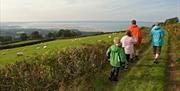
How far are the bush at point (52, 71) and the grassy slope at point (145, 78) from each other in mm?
1488

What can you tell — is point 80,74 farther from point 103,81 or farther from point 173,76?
point 173,76

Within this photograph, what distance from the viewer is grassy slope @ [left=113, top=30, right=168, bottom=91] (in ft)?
45.1

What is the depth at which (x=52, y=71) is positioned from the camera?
42.7ft

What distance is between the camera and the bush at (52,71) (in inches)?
463

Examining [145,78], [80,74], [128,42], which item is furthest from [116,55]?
[128,42]

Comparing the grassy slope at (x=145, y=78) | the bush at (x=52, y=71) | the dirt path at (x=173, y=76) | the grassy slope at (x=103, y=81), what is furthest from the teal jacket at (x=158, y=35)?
the bush at (x=52, y=71)

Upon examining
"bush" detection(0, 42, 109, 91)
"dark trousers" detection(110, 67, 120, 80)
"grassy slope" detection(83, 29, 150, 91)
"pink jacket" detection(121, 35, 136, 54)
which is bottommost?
"grassy slope" detection(83, 29, 150, 91)

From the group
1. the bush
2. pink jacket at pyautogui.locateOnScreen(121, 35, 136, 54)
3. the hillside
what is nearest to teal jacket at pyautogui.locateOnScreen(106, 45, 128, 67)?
the hillside

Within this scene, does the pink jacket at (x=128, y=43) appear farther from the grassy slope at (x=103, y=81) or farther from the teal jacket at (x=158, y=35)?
the teal jacket at (x=158, y=35)

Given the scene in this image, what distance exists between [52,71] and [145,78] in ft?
14.5

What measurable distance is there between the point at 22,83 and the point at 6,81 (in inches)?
20.0

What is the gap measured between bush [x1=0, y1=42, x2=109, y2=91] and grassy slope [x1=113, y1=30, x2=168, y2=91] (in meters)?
1.49

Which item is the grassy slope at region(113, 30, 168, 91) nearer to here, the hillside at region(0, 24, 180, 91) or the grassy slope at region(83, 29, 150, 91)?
the hillside at region(0, 24, 180, 91)

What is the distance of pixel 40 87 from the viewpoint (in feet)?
39.7
